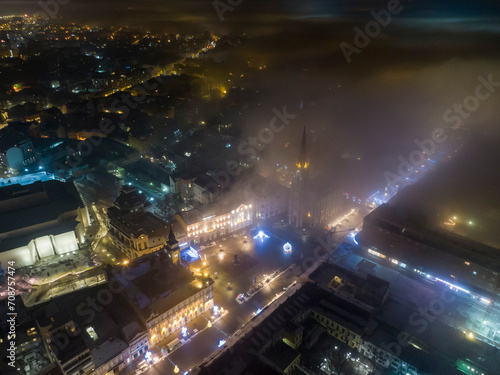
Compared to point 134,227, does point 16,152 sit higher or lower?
higher

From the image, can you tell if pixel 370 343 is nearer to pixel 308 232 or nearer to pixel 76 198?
pixel 308 232

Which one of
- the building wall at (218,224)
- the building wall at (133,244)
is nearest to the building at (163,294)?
the building wall at (133,244)

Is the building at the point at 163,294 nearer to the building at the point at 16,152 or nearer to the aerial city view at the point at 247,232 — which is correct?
the aerial city view at the point at 247,232

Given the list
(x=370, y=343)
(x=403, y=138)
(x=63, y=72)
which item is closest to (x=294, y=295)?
(x=370, y=343)

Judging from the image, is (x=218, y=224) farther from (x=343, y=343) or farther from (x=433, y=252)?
(x=433, y=252)

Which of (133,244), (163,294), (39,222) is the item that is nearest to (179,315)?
(163,294)

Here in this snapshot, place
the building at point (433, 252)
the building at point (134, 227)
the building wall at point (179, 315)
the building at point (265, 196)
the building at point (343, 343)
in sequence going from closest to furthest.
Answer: the building at point (343, 343), the building wall at point (179, 315), the building at point (433, 252), the building at point (134, 227), the building at point (265, 196)
